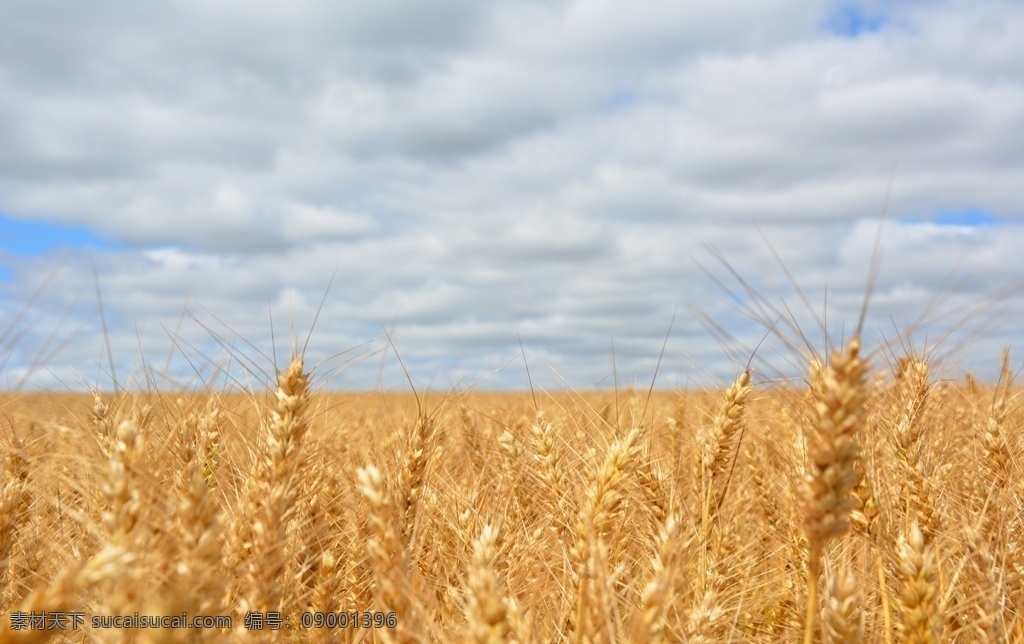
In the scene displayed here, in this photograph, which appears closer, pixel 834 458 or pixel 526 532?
pixel 834 458

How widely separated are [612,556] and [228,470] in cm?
194

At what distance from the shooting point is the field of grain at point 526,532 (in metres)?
1.63

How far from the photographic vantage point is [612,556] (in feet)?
8.98

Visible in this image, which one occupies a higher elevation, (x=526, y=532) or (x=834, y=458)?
(x=834, y=458)

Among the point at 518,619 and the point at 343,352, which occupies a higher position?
the point at 343,352

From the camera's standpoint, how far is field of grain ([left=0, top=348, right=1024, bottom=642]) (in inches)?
64.3

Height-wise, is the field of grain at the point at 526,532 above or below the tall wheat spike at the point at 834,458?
below

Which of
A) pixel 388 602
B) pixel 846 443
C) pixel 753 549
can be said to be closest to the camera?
pixel 846 443

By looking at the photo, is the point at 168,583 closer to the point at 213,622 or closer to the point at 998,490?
the point at 213,622

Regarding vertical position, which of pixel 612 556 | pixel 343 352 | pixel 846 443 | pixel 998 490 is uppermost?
pixel 343 352

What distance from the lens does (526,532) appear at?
3.22 metres

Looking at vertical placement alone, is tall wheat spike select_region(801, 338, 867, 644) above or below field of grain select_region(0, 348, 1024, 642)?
above

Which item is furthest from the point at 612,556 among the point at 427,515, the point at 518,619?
the point at 518,619

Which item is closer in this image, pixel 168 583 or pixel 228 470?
pixel 168 583
